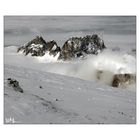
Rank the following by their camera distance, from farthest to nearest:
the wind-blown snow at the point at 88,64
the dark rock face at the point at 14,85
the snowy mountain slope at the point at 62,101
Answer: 1. the dark rock face at the point at 14,85
2. the wind-blown snow at the point at 88,64
3. the snowy mountain slope at the point at 62,101

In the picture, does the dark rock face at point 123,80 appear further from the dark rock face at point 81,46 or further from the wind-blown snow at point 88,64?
the dark rock face at point 81,46

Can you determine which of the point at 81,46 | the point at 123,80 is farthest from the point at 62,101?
the point at 123,80

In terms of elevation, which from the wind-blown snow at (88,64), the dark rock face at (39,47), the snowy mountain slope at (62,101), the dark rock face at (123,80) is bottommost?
the snowy mountain slope at (62,101)

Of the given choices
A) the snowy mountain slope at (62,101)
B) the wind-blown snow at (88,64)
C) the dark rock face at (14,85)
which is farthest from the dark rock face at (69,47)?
the dark rock face at (14,85)

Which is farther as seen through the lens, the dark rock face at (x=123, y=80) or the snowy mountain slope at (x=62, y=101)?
the dark rock face at (x=123, y=80)

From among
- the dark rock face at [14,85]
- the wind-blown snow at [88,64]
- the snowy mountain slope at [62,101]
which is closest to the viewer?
the snowy mountain slope at [62,101]

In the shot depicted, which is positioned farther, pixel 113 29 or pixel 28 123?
pixel 113 29

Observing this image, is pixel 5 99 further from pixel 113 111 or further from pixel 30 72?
pixel 113 111
